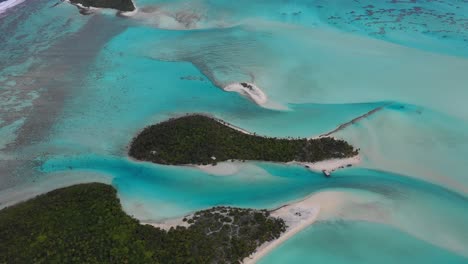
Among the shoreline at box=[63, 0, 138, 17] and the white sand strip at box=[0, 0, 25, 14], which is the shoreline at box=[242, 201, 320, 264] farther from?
the white sand strip at box=[0, 0, 25, 14]

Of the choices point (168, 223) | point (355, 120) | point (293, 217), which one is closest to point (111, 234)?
point (168, 223)

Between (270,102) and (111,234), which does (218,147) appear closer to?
(270,102)

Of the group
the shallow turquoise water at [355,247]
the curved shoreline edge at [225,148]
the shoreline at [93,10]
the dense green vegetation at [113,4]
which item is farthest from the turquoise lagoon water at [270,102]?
the dense green vegetation at [113,4]

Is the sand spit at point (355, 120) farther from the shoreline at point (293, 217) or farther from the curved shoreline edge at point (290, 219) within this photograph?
the shoreline at point (293, 217)

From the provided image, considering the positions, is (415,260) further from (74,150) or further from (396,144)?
(74,150)

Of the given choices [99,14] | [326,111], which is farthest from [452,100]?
[99,14]

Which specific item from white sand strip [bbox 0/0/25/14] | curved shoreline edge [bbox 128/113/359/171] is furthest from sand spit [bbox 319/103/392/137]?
white sand strip [bbox 0/0/25/14]
